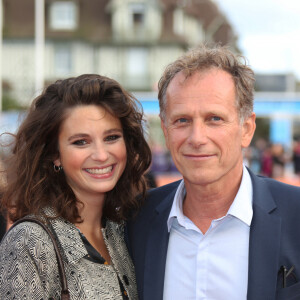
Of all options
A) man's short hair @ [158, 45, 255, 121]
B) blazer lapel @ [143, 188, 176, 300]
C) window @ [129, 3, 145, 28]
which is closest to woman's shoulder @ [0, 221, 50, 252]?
blazer lapel @ [143, 188, 176, 300]

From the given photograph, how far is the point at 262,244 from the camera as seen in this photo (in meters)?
2.34

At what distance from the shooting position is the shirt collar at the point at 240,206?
2.46m

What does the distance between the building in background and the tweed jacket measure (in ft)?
96.0

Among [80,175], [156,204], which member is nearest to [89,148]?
[80,175]

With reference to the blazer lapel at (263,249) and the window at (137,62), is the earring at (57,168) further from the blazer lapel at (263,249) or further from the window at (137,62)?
the window at (137,62)

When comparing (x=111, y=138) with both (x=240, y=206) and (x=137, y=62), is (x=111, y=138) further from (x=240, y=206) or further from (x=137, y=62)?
(x=137, y=62)

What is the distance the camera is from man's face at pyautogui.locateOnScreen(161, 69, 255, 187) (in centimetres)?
244

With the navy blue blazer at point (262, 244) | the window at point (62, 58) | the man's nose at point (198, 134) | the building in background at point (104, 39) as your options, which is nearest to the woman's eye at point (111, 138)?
the navy blue blazer at point (262, 244)

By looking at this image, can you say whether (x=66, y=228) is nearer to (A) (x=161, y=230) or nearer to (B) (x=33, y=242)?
(B) (x=33, y=242)

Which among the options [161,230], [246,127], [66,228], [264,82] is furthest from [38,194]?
Result: [264,82]

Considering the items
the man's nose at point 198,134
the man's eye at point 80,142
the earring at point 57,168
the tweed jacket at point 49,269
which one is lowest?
the tweed jacket at point 49,269

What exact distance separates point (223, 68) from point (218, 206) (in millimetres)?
723

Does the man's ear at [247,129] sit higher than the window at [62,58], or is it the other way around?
the window at [62,58]

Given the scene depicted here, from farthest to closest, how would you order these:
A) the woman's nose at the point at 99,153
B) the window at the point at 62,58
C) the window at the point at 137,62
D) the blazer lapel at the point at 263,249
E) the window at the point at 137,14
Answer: the window at the point at 137,14
the window at the point at 137,62
the window at the point at 62,58
the woman's nose at the point at 99,153
the blazer lapel at the point at 263,249
